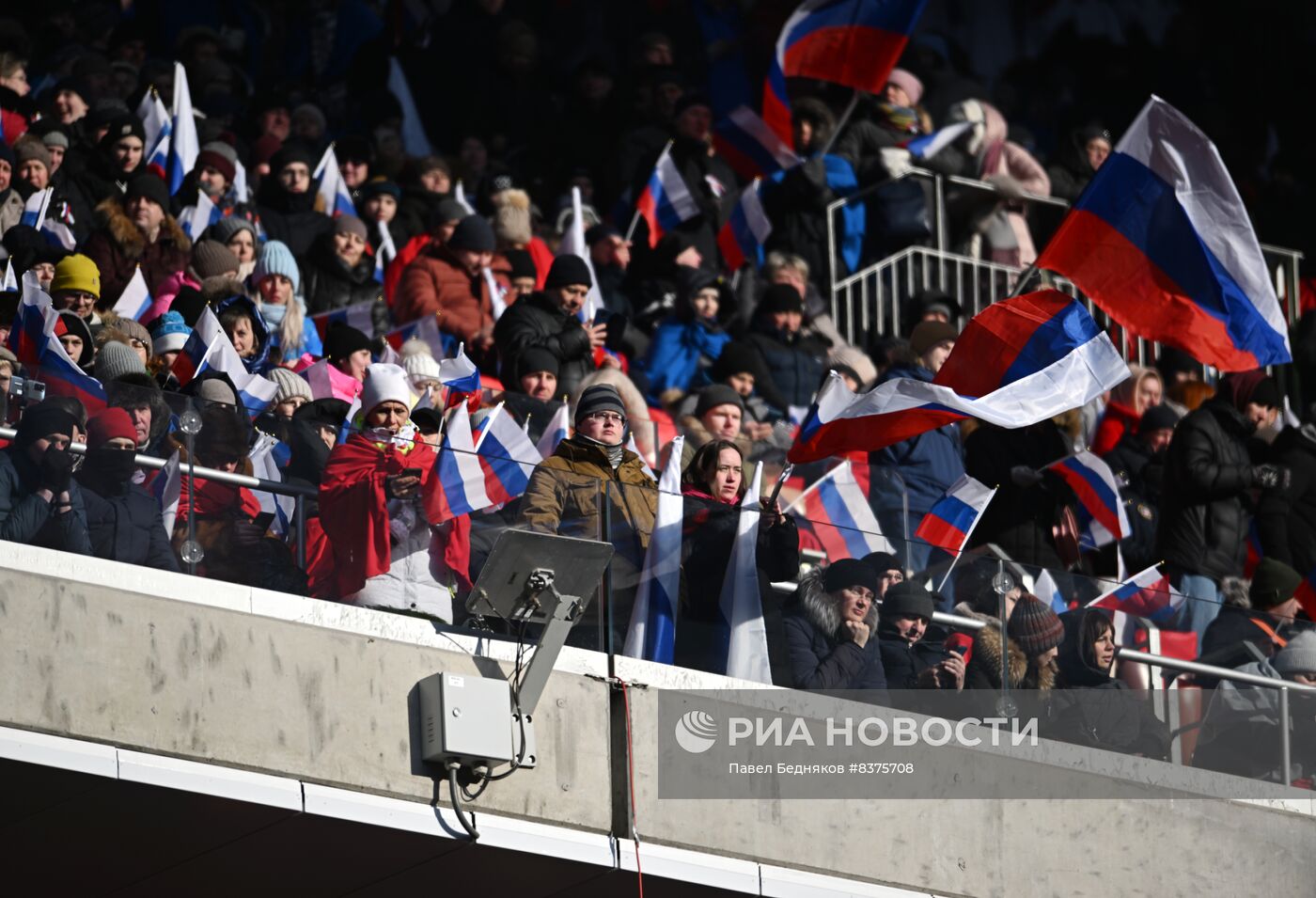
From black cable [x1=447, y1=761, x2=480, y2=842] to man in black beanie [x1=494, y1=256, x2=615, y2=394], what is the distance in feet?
14.5

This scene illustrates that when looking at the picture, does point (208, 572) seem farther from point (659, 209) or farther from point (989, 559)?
point (659, 209)

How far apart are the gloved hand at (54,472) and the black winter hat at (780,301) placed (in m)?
7.83

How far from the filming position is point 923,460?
1460cm

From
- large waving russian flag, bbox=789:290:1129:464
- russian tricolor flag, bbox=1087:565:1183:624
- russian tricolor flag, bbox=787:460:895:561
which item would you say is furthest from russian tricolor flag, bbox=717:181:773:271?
russian tricolor flag, bbox=1087:565:1183:624

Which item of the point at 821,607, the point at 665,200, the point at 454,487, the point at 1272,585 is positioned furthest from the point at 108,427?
the point at 665,200

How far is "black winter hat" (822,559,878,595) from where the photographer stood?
37.0ft

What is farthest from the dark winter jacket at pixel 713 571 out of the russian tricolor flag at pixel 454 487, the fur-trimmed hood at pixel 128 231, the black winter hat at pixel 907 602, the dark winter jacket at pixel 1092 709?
the fur-trimmed hood at pixel 128 231

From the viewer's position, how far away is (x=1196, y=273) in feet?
46.1

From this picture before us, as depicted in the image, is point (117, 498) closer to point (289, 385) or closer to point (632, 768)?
point (632, 768)

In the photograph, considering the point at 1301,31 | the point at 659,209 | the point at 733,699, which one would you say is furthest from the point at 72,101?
the point at 1301,31

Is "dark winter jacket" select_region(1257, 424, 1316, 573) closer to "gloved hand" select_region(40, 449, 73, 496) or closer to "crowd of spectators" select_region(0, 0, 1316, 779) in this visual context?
"crowd of spectators" select_region(0, 0, 1316, 779)

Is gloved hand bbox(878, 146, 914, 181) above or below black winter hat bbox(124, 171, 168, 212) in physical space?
above

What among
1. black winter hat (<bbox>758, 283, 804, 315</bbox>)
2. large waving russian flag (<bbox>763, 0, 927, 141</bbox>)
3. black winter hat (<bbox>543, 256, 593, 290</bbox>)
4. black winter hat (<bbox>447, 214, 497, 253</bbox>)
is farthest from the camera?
large waving russian flag (<bbox>763, 0, 927, 141</bbox>)

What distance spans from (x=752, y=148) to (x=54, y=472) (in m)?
10.4
